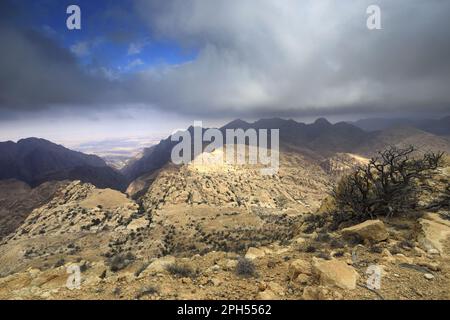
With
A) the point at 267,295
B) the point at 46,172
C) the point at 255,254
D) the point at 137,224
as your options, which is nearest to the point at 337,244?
the point at 255,254

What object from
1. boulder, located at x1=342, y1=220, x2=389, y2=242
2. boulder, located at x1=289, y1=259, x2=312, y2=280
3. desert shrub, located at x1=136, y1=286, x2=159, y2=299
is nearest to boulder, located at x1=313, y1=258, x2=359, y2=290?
boulder, located at x1=289, y1=259, x2=312, y2=280

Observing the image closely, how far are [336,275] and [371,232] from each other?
4188mm

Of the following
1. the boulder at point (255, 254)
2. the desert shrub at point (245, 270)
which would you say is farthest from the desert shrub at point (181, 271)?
the boulder at point (255, 254)

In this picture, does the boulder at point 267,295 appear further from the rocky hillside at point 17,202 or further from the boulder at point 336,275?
the rocky hillside at point 17,202

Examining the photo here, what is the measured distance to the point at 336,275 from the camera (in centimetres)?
629

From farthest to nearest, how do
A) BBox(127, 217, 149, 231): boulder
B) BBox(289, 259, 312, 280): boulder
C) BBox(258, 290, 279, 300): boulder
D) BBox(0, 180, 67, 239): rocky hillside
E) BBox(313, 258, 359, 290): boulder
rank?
BBox(0, 180, 67, 239): rocky hillside → BBox(127, 217, 149, 231): boulder → BBox(289, 259, 312, 280): boulder → BBox(313, 258, 359, 290): boulder → BBox(258, 290, 279, 300): boulder

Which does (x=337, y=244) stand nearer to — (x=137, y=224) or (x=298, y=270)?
(x=298, y=270)

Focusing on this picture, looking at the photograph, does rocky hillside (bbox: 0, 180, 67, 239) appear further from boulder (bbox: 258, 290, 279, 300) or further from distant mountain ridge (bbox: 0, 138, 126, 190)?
boulder (bbox: 258, 290, 279, 300)

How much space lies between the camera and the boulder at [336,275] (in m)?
6.11

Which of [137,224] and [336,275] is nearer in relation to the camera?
[336,275]

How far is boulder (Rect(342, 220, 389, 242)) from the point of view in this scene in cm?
929

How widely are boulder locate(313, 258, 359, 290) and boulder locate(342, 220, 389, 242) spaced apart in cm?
326
